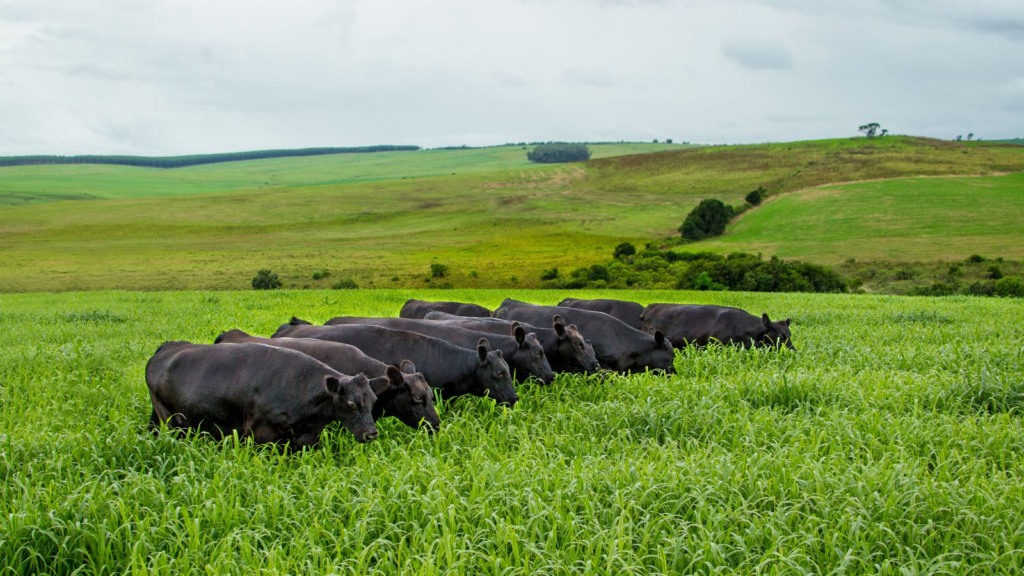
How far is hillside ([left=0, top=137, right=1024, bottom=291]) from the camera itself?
6425 cm

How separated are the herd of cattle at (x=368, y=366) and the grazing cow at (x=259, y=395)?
0.04 feet

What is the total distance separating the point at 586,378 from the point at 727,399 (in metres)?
2.48

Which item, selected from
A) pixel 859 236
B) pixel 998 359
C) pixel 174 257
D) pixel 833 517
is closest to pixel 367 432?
pixel 833 517

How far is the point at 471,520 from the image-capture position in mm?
6312

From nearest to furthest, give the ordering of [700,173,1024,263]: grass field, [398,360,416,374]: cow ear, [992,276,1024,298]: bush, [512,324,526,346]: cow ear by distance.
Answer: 1. [398,360,416,374]: cow ear
2. [512,324,526,346]: cow ear
3. [992,276,1024,298]: bush
4. [700,173,1024,263]: grass field

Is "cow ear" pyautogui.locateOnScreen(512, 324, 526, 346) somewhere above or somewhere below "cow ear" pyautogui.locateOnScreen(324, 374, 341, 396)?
below

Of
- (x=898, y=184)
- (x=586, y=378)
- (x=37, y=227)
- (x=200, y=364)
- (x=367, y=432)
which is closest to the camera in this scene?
(x=367, y=432)

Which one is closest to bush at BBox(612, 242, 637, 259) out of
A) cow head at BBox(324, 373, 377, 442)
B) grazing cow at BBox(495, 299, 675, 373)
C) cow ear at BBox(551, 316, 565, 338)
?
grazing cow at BBox(495, 299, 675, 373)

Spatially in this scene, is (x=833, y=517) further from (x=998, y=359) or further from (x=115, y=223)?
(x=115, y=223)

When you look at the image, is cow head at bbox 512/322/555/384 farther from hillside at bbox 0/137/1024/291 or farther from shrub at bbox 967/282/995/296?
hillside at bbox 0/137/1024/291

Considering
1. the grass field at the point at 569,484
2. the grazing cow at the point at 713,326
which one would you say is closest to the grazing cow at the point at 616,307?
the grazing cow at the point at 713,326

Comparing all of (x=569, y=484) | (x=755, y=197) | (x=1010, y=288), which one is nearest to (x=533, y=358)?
(x=569, y=484)

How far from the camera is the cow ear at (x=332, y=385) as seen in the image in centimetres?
861

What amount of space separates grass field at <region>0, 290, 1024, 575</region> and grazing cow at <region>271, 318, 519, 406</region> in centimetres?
39
